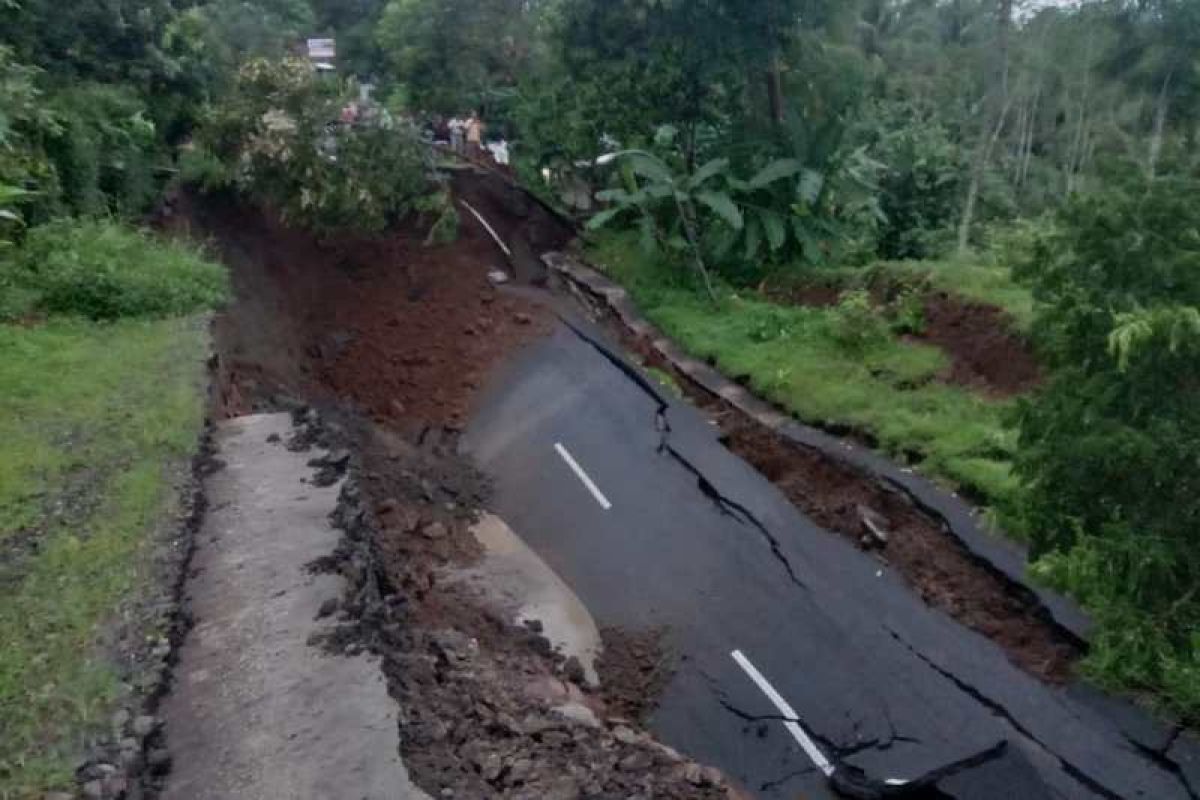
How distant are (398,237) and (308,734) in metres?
14.8

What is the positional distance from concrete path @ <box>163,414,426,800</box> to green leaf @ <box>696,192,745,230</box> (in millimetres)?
9040

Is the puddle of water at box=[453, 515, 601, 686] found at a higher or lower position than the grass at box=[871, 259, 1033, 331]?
lower

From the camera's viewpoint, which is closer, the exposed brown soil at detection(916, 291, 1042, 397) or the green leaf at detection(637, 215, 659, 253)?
the exposed brown soil at detection(916, 291, 1042, 397)

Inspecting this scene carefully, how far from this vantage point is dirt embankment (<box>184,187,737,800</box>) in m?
6.96

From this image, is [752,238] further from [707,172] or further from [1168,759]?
[1168,759]

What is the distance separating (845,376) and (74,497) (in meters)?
9.01

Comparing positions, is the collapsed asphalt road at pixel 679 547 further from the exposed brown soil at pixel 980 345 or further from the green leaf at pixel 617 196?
the exposed brown soil at pixel 980 345

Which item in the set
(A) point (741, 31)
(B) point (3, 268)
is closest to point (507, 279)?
(A) point (741, 31)

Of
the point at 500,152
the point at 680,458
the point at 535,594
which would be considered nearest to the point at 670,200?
the point at 680,458

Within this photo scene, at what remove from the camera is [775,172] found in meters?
16.4

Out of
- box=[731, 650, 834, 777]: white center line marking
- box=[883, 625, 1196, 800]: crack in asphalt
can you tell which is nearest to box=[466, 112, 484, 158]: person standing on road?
box=[731, 650, 834, 777]: white center line marking

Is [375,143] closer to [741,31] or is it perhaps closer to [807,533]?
[741,31]

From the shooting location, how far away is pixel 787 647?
974 cm

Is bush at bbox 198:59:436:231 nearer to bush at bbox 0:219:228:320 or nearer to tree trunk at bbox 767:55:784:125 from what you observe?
bush at bbox 0:219:228:320
